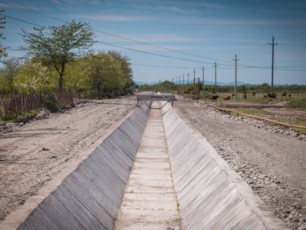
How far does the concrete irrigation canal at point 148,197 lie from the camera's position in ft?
23.4

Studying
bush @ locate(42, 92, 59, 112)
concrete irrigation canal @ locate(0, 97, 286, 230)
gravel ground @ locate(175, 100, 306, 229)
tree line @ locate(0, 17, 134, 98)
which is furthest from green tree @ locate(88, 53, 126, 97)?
concrete irrigation canal @ locate(0, 97, 286, 230)

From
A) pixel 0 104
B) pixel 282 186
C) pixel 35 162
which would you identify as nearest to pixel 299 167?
pixel 282 186

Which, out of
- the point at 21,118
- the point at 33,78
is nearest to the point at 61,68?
the point at 33,78

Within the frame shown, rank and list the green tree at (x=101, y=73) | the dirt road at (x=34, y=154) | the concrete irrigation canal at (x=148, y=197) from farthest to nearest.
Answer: the green tree at (x=101, y=73) → the dirt road at (x=34, y=154) → the concrete irrigation canal at (x=148, y=197)

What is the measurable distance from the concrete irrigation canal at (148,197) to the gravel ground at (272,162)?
0.52m

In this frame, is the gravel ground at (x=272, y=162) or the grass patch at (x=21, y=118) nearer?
the gravel ground at (x=272, y=162)

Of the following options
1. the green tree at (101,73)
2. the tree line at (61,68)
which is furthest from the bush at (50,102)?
the green tree at (101,73)

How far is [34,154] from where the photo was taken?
1338 centimetres

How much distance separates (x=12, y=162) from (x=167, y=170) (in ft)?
21.1

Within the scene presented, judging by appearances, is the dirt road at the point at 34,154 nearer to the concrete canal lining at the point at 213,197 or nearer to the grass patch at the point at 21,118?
the grass patch at the point at 21,118

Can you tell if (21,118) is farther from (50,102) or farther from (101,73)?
(101,73)

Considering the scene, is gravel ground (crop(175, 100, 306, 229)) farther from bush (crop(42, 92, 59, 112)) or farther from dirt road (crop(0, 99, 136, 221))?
bush (crop(42, 92, 59, 112))

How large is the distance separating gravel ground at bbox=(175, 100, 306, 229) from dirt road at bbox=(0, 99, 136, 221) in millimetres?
4913

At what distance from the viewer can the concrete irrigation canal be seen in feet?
23.4
